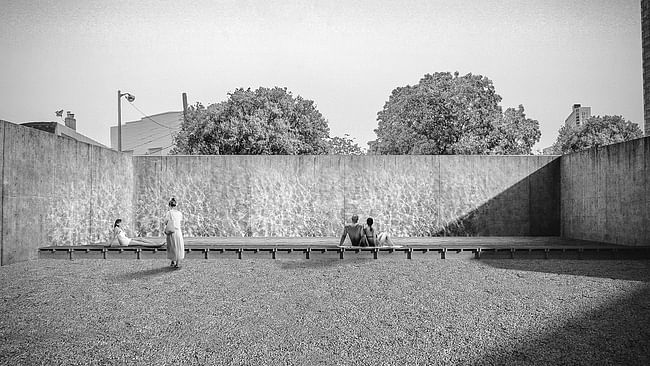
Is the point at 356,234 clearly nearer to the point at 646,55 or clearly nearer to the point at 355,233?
the point at 355,233

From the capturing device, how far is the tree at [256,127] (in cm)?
2866

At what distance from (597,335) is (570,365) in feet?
3.46

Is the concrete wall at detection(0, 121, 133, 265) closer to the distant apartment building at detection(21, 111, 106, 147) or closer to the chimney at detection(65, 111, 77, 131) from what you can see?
the distant apartment building at detection(21, 111, 106, 147)

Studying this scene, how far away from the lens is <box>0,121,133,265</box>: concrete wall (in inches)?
426

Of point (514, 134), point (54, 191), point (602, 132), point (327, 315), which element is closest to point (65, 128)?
point (54, 191)

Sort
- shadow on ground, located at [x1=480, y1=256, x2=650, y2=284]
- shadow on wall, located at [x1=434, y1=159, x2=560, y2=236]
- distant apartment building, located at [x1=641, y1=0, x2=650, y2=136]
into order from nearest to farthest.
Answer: shadow on ground, located at [x1=480, y1=256, x2=650, y2=284] < distant apartment building, located at [x1=641, y1=0, x2=650, y2=136] < shadow on wall, located at [x1=434, y1=159, x2=560, y2=236]

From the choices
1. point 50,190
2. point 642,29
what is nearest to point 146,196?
point 50,190

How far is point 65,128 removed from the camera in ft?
90.8

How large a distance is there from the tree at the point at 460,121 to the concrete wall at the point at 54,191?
19338 millimetres

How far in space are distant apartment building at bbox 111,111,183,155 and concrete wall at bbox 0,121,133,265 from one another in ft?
149

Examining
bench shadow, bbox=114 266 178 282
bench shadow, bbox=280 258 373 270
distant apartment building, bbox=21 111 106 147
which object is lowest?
bench shadow, bbox=280 258 373 270

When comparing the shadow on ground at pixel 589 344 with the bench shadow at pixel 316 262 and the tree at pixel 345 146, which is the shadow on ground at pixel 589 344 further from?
the tree at pixel 345 146

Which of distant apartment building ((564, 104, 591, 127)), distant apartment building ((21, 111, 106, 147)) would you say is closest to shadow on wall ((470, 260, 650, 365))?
distant apartment building ((21, 111, 106, 147))

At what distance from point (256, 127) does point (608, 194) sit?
1835 cm
